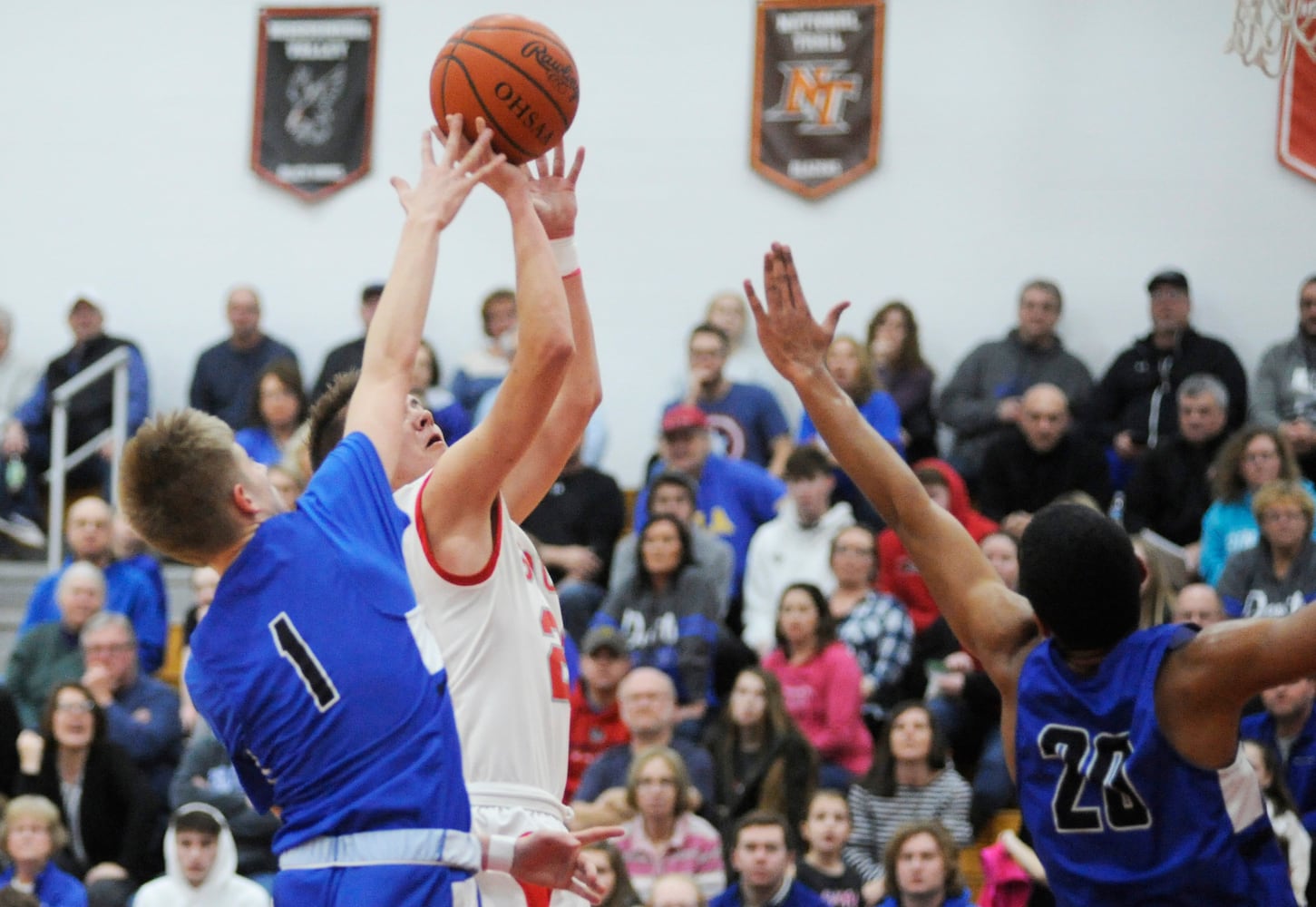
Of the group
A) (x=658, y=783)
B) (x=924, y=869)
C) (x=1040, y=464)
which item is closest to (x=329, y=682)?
(x=924, y=869)

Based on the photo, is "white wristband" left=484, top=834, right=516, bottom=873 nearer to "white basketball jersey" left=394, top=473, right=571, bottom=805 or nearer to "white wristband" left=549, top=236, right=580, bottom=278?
"white basketball jersey" left=394, top=473, right=571, bottom=805

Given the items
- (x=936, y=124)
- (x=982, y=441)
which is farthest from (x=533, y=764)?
(x=936, y=124)

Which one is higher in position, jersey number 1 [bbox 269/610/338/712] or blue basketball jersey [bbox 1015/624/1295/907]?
jersey number 1 [bbox 269/610/338/712]

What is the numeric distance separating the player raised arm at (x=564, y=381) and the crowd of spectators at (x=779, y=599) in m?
3.65

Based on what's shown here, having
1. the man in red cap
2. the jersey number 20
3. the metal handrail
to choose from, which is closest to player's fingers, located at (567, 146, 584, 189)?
the jersey number 20

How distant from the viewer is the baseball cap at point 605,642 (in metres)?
9.17

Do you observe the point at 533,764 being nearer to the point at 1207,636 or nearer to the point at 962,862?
the point at 1207,636

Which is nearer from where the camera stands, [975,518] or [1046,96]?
[975,518]

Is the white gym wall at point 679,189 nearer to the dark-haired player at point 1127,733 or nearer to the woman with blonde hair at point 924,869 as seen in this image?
the woman with blonde hair at point 924,869

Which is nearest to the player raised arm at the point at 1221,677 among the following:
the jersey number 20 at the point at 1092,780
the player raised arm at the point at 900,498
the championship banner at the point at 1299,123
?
the jersey number 20 at the point at 1092,780

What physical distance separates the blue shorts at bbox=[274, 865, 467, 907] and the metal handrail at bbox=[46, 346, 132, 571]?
377 inches

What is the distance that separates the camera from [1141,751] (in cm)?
339

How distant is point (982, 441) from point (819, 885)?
440cm

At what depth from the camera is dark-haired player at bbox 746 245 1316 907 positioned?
333 cm
